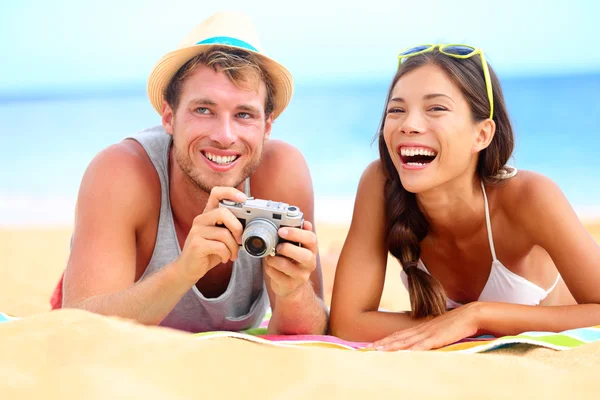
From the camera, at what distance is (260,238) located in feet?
7.79

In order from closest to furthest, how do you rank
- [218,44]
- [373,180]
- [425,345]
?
1. [425,345]
2. [218,44]
3. [373,180]

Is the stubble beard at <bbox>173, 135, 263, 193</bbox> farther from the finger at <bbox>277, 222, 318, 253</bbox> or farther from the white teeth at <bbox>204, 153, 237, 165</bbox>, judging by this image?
the finger at <bbox>277, 222, 318, 253</bbox>

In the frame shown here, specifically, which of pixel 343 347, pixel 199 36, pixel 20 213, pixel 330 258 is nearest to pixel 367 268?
pixel 343 347

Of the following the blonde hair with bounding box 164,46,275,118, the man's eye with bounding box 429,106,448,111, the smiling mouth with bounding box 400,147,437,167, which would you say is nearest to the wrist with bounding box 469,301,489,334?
the smiling mouth with bounding box 400,147,437,167

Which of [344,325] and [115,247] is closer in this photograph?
[115,247]

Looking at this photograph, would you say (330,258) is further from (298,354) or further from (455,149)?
(298,354)

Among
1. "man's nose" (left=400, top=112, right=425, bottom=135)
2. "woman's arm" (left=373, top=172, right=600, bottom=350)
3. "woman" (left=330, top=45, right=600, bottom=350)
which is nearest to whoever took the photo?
"woman's arm" (left=373, top=172, right=600, bottom=350)

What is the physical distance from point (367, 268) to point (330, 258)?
330cm

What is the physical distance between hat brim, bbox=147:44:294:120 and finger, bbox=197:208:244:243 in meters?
1.01

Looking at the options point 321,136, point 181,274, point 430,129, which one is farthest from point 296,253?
point 321,136

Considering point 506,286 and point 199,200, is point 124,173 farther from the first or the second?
point 506,286

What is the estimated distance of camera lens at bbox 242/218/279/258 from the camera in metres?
2.38

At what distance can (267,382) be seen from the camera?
1.75 m

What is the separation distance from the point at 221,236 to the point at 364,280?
91cm
